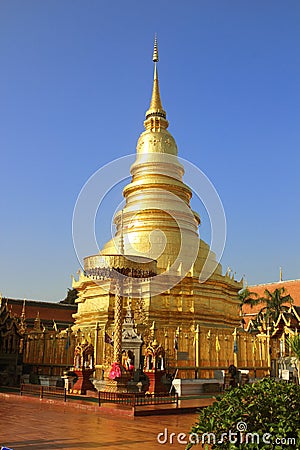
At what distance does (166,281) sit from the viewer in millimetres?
25906

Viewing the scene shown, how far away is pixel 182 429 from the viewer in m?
10.5

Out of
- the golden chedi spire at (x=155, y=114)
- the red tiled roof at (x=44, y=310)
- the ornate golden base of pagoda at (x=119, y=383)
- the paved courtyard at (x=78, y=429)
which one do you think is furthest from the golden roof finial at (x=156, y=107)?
the paved courtyard at (x=78, y=429)

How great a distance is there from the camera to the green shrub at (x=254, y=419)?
504 cm

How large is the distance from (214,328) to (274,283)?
2672cm

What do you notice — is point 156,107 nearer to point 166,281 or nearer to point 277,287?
point 166,281

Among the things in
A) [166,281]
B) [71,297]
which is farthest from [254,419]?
[71,297]

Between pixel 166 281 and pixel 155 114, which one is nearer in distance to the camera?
pixel 166 281

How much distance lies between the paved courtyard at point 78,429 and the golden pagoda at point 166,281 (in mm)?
7543

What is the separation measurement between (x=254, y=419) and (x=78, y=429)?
5.70m

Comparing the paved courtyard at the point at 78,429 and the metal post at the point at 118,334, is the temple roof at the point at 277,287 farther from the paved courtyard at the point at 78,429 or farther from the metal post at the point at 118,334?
the paved courtyard at the point at 78,429

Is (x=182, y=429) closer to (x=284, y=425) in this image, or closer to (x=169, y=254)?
(x=284, y=425)

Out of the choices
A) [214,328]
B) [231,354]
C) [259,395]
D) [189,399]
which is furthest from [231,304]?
[259,395]

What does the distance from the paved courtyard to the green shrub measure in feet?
10.3

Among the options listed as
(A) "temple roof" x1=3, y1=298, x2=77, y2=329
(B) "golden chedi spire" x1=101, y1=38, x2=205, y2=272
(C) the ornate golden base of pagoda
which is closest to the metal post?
(C) the ornate golden base of pagoda
